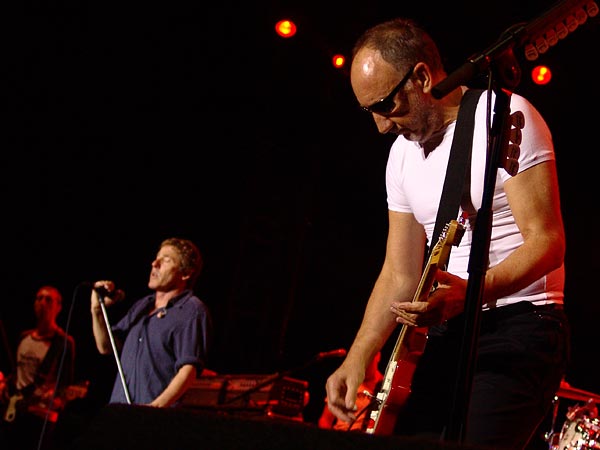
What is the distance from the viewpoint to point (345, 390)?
119 inches

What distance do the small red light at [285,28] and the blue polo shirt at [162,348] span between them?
3841 mm

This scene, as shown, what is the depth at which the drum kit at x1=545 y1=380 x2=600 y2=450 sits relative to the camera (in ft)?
16.6

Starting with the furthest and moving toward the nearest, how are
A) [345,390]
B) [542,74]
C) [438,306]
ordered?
[542,74] → [345,390] → [438,306]

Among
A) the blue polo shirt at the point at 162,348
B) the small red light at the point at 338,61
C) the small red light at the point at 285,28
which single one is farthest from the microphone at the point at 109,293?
the small red light at the point at 338,61

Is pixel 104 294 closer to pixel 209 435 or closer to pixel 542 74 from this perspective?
pixel 209 435

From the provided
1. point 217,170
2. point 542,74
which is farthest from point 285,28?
point 217,170

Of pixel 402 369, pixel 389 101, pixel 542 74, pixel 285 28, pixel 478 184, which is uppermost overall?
pixel 285 28

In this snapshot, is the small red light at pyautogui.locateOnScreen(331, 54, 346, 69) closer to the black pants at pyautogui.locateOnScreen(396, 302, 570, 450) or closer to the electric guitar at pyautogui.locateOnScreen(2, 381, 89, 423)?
the electric guitar at pyautogui.locateOnScreen(2, 381, 89, 423)

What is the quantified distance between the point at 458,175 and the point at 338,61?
19.6 ft

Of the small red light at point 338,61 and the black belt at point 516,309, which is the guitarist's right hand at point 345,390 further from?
the small red light at point 338,61

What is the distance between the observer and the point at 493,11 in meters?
7.80

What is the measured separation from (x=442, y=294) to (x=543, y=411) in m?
0.59

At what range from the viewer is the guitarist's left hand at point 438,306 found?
7.72 ft

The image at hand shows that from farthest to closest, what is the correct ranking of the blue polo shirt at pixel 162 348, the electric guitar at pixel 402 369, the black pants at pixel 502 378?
the blue polo shirt at pixel 162 348
the electric guitar at pixel 402 369
the black pants at pixel 502 378
